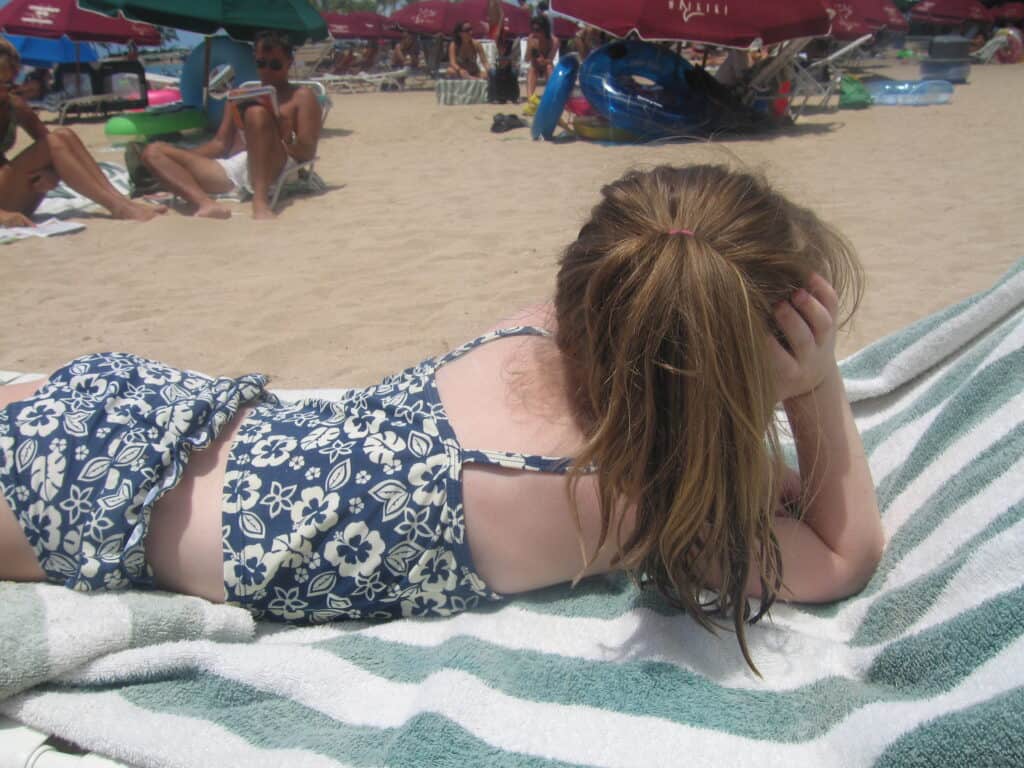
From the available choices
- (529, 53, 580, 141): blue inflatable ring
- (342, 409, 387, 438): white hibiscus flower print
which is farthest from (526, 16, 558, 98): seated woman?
(342, 409, 387, 438): white hibiscus flower print

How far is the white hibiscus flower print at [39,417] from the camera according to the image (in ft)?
4.25

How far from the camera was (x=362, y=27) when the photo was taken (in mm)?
24750

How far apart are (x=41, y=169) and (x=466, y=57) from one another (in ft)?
43.6

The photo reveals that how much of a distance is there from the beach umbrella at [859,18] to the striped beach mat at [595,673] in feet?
50.7

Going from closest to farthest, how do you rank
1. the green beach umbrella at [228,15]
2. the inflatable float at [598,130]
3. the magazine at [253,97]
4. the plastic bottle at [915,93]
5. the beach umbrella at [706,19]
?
the magazine at [253,97] < the green beach umbrella at [228,15] < the beach umbrella at [706,19] < the inflatable float at [598,130] < the plastic bottle at [915,93]

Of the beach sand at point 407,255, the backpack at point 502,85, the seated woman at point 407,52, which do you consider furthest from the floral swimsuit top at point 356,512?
the seated woman at point 407,52

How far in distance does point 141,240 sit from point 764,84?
683cm

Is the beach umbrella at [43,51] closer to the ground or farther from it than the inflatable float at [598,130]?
farther from it

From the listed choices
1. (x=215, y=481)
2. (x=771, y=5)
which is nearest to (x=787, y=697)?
(x=215, y=481)

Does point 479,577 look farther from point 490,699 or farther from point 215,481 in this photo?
point 215,481

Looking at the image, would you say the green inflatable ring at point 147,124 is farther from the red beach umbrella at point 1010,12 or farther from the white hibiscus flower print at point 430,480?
the red beach umbrella at point 1010,12

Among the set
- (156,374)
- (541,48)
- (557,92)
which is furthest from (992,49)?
(156,374)

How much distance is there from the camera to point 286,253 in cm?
442

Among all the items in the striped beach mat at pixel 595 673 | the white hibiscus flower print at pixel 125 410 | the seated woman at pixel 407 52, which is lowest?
the striped beach mat at pixel 595 673
